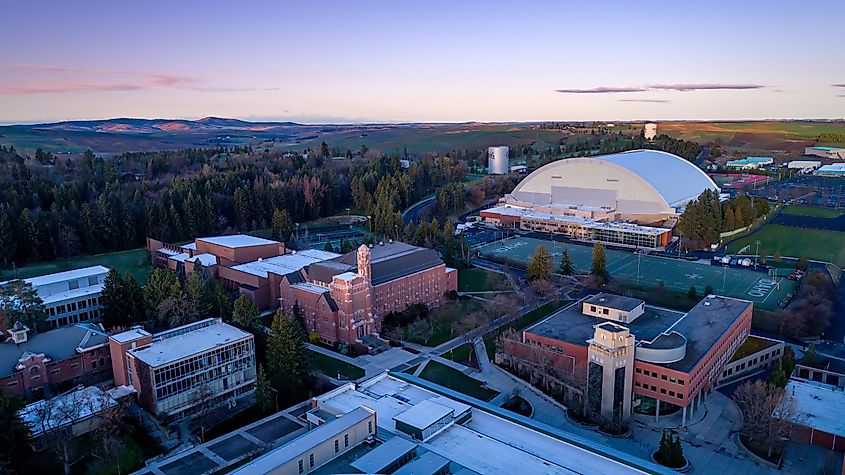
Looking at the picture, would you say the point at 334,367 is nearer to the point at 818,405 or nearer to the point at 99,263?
the point at 818,405

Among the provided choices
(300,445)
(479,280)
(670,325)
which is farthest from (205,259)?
(670,325)

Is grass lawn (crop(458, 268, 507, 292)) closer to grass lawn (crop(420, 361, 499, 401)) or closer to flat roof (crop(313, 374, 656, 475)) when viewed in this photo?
grass lawn (crop(420, 361, 499, 401))

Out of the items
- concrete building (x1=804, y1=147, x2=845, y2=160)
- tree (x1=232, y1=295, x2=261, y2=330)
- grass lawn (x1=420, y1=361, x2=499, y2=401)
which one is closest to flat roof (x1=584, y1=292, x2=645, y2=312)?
grass lawn (x1=420, y1=361, x2=499, y2=401)

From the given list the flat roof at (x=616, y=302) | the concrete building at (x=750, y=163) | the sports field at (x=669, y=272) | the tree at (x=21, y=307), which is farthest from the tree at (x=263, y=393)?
the concrete building at (x=750, y=163)

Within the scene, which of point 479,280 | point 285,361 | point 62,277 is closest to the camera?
point 285,361

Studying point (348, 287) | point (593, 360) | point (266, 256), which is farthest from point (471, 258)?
point (593, 360)

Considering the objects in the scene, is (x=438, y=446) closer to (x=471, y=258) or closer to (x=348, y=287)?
(x=348, y=287)
